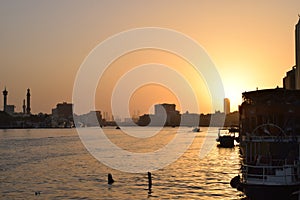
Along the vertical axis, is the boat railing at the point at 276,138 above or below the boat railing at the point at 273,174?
above

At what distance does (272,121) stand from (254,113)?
2277mm

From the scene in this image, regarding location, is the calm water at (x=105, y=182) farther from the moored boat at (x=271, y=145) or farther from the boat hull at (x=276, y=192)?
the boat hull at (x=276, y=192)

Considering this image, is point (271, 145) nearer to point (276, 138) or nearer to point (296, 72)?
point (276, 138)

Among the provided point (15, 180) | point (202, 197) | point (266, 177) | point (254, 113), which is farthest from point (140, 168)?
point (266, 177)

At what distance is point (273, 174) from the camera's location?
46000 mm

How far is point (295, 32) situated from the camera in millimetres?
116562

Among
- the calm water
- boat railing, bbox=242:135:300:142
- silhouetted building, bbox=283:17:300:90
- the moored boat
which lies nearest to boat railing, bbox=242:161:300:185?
the moored boat

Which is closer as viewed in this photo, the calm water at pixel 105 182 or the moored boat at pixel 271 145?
the moored boat at pixel 271 145

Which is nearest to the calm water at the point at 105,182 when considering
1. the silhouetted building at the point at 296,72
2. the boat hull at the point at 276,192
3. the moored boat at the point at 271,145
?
the moored boat at the point at 271,145

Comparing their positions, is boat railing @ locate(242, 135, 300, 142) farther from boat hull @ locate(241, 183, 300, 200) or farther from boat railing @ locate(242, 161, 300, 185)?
boat hull @ locate(241, 183, 300, 200)

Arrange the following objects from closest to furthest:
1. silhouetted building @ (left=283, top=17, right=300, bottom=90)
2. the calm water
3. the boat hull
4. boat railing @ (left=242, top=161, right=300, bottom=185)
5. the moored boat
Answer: the boat hull < the moored boat < boat railing @ (left=242, top=161, right=300, bottom=185) < the calm water < silhouetted building @ (left=283, top=17, right=300, bottom=90)

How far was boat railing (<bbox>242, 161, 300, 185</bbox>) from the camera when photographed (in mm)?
45156

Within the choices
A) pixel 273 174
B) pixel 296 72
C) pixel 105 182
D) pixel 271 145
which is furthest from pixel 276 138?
pixel 296 72

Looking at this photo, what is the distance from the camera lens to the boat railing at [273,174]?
148 feet
